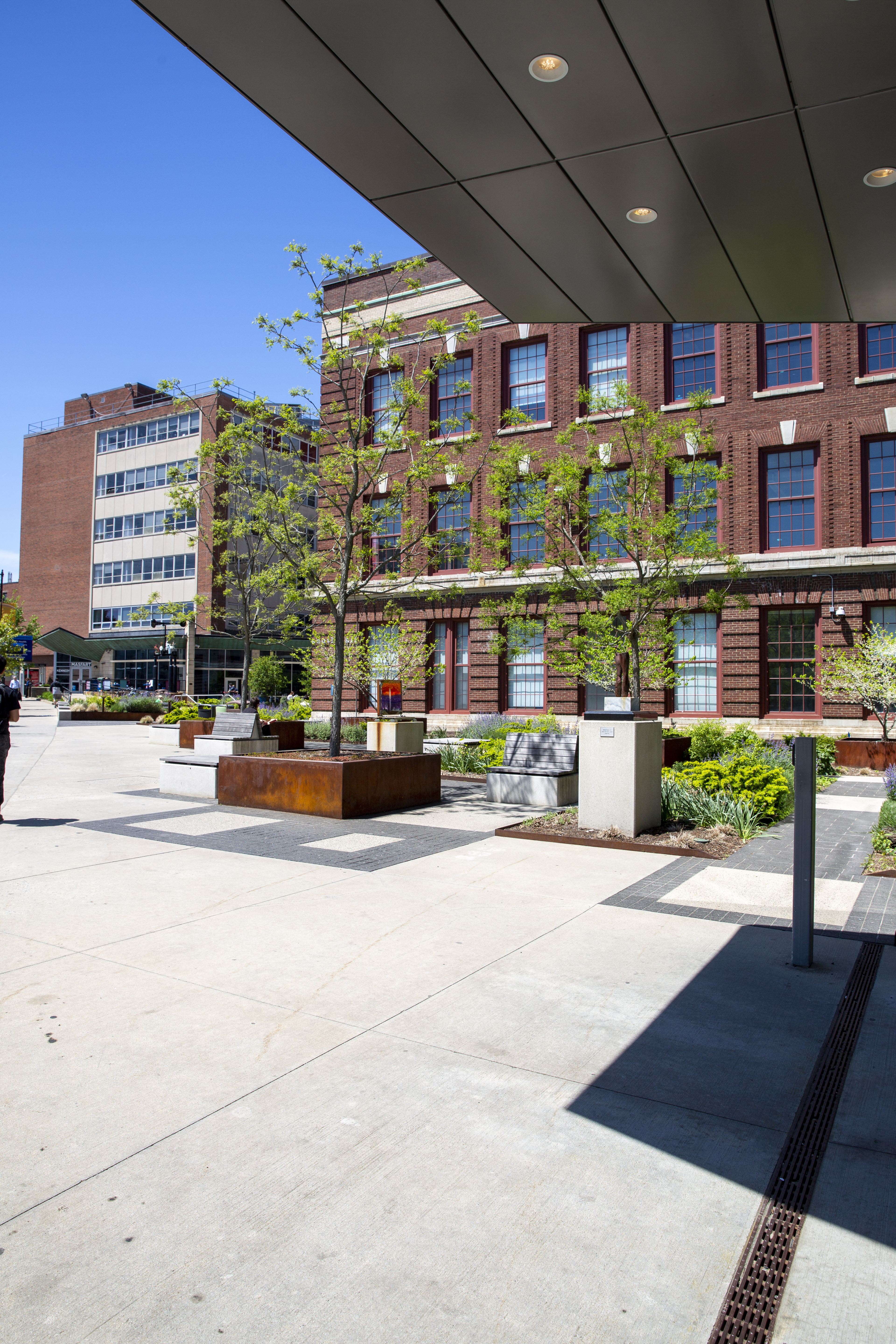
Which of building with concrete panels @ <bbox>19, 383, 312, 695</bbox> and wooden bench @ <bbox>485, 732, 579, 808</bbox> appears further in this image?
building with concrete panels @ <bbox>19, 383, 312, 695</bbox>

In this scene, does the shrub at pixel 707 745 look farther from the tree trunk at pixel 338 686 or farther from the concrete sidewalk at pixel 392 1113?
the concrete sidewalk at pixel 392 1113

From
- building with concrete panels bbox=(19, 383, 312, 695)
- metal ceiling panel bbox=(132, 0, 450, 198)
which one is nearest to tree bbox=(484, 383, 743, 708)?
metal ceiling panel bbox=(132, 0, 450, 198)

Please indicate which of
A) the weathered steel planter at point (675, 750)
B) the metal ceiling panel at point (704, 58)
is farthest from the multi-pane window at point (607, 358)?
the metal ceiling panel at point (704, 58)

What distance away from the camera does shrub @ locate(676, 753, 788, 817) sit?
12039mm

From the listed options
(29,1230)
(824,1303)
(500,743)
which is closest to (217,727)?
(500,743)

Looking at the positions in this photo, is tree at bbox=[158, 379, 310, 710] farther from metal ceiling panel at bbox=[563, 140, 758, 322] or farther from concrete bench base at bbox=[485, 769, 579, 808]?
metal ceiling panel at bbox=[563, 140, 758, 322]

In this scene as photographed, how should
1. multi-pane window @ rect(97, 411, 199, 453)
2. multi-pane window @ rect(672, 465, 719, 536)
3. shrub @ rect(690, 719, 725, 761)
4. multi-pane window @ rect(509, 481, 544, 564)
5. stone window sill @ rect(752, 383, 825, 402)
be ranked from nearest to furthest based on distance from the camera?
shrub @ rect(690, 719, 725, 761)
multi-pane window @ rect(672, 465, 719, 536)
multi-pane window @ rect(509, 481, 544, 564)
stone window sill @ rect(752, 383, 825, 402)
multi-pane window @ rect(97, 411, 199, 453)

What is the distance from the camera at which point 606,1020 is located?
16.2 ft

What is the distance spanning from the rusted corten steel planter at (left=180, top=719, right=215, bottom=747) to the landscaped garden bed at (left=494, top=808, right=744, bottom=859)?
1386cm

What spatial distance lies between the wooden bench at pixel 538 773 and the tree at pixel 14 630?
3705cm

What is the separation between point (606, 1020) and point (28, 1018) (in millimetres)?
3270

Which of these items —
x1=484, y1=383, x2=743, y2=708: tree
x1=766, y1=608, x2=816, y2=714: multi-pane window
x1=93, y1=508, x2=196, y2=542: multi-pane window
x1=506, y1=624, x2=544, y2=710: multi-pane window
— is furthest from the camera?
x1=93, y1=508, x2=196, y2=542: multi-pane window

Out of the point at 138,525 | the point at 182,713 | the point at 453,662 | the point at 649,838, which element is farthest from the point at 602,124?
the point at 138,525

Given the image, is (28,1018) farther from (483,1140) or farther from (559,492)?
(559,492)
